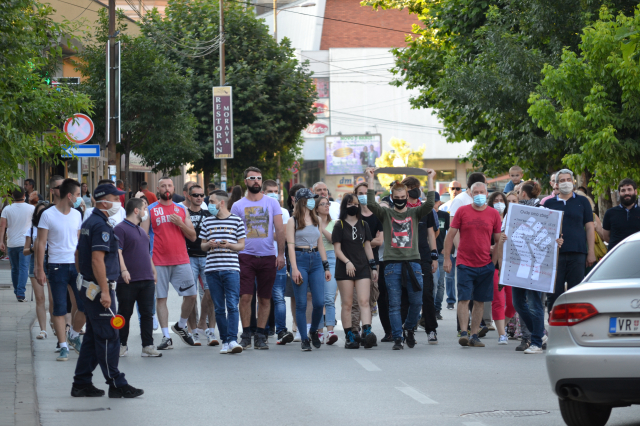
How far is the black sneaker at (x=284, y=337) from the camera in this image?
11375 millimetres

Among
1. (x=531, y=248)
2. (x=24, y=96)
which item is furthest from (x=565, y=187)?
(x=24, y=96)

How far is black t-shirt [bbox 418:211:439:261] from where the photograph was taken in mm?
11586

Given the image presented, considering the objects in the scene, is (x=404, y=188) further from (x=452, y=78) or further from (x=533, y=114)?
(x=452, y=78)

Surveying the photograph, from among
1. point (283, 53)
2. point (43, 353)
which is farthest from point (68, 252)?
point (283, 53)

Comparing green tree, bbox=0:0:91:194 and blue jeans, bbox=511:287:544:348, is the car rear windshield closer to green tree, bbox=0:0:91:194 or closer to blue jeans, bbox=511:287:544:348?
blue jeans, bbox=511:287:544:348

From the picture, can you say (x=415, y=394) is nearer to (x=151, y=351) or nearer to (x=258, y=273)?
(x=258, y=273)

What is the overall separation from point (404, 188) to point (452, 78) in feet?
45.6

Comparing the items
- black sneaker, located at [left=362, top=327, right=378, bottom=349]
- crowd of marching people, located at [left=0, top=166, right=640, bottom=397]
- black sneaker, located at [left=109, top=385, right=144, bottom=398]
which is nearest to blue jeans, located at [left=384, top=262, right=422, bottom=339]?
crowd of marching people, located at [left=0, top=166, right=640, bottom=397]

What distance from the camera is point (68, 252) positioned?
10164 mm

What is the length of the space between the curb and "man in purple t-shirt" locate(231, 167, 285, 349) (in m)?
2.41

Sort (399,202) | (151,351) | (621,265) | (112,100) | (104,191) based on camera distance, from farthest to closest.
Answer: (112,100) → (399,202) → (151,351) → (104,191) → (621,265)

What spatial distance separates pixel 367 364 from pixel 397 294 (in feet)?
4.32

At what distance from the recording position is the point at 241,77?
4103 centimetres

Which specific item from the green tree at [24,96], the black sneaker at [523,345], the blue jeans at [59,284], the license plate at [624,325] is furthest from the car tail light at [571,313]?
the green tree at [24,96]
